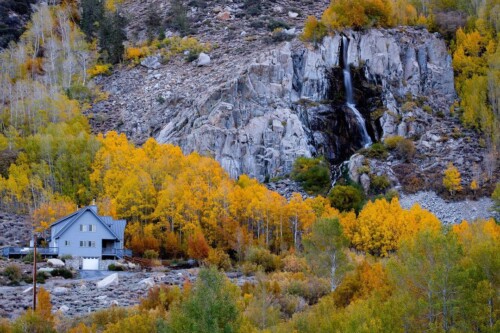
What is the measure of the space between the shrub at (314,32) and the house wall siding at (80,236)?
115 feet

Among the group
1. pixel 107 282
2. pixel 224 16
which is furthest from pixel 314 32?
pixel 107 282

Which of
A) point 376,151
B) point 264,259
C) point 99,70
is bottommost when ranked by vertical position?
point 264,259

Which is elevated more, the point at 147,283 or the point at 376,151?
the point at 376,151

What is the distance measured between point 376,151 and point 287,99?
36.0 ft

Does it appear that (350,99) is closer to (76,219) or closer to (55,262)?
(76,219)

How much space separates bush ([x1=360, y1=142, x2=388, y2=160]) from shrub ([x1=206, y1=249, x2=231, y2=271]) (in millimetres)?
21846

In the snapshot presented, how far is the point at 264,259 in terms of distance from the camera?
171 feet

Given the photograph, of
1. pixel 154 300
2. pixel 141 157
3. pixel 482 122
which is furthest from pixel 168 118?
pixel 154 300

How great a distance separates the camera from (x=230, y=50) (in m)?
85.1

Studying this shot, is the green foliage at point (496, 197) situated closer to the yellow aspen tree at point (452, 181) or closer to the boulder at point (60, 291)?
the yellow aspen tree at point (452, 181)

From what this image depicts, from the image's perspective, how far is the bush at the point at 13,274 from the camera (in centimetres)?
4538

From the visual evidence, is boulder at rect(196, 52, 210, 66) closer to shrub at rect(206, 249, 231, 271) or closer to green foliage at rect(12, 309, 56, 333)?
shrub at rect(206, 249, 231, 271)

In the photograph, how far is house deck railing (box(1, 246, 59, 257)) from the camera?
173ft

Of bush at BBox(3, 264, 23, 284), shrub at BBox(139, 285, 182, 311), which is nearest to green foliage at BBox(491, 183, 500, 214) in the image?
shrub at BBox(139, 285, 182, 311)
